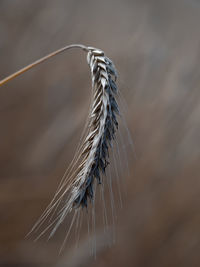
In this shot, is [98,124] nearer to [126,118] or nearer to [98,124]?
[98,124]

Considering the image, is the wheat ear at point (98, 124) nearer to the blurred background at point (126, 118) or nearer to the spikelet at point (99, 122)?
the spikelet at point (99, 122)

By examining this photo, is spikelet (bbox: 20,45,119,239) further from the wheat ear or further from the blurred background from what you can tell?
the blurred background

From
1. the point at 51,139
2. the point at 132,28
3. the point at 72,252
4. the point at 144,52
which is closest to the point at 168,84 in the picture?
the point at 144,52

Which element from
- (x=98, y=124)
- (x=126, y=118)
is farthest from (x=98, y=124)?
(x=126, y=118)

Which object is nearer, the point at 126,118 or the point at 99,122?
the point at 99,122

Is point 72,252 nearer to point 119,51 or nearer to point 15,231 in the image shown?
point 15,231

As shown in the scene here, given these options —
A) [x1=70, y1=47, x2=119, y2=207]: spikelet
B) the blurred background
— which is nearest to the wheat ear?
[x1=70, y1=47, x2=119, y2=207]: spikelet

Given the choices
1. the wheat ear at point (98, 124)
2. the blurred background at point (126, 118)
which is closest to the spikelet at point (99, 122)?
the wheat ear at point (98, 124)

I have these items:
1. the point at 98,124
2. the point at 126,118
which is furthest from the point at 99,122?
the point at 126,118
